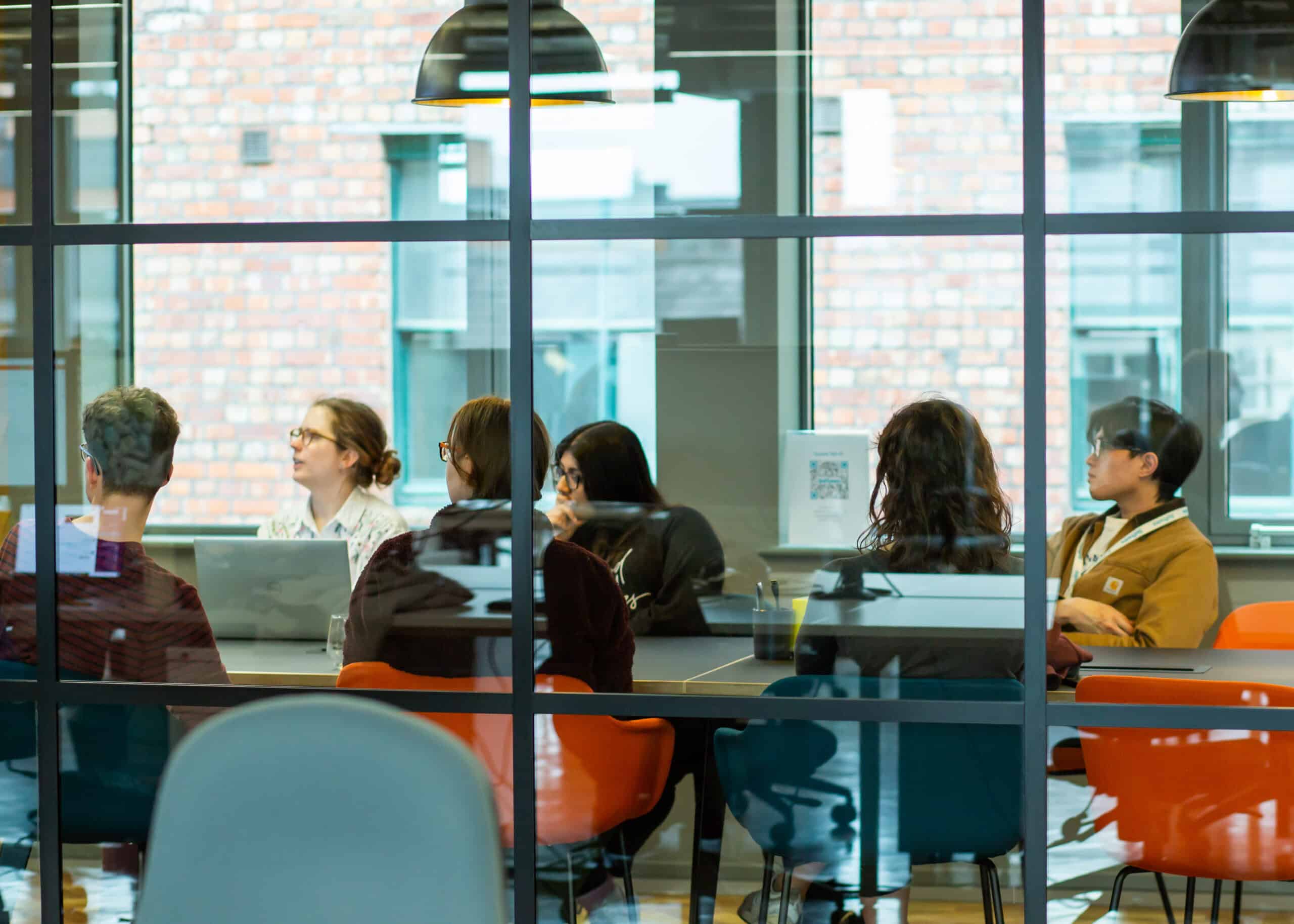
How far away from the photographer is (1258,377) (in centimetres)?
254

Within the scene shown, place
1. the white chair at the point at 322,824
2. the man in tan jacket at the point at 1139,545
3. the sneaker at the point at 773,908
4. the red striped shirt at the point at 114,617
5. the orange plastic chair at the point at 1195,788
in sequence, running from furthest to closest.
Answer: the red striped shirt at the point at 114,617
the sneaker at the point at 773,908
the man in tan jacket at the point at 1139,545
the orange plastic chair at the point at 1195,788
the white chair at the point at 322,824

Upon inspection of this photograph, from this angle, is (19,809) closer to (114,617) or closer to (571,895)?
(114,617)

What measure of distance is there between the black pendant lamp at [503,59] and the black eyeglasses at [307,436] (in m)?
0.70

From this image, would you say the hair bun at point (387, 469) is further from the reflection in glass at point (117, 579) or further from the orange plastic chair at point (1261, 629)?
the orange plastic chair at point (1261, 629)

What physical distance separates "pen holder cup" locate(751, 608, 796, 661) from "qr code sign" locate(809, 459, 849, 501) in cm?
23

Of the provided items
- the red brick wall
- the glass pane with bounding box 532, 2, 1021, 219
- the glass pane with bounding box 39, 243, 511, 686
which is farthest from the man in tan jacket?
the glass pane with bounding box 39, 243, 511, 686

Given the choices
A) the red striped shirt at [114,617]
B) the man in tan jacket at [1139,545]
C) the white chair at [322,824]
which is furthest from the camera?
the red striped shirt at [114,617]

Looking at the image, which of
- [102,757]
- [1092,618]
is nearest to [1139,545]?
[1092,618]

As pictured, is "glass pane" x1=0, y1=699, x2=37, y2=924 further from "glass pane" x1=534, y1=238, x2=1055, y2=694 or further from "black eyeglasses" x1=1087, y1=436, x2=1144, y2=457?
"black eyeglasses" x1=1087, y1=436, x2=1144, y2=457

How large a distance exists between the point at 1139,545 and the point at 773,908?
0.98 meters

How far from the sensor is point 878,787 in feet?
8.47

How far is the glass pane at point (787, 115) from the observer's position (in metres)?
2.56

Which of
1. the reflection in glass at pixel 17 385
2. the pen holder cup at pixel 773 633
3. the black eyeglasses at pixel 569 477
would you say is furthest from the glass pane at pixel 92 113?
the pen holder cup at pixel 773 633

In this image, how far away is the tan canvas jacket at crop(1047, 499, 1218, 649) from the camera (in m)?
2.55
